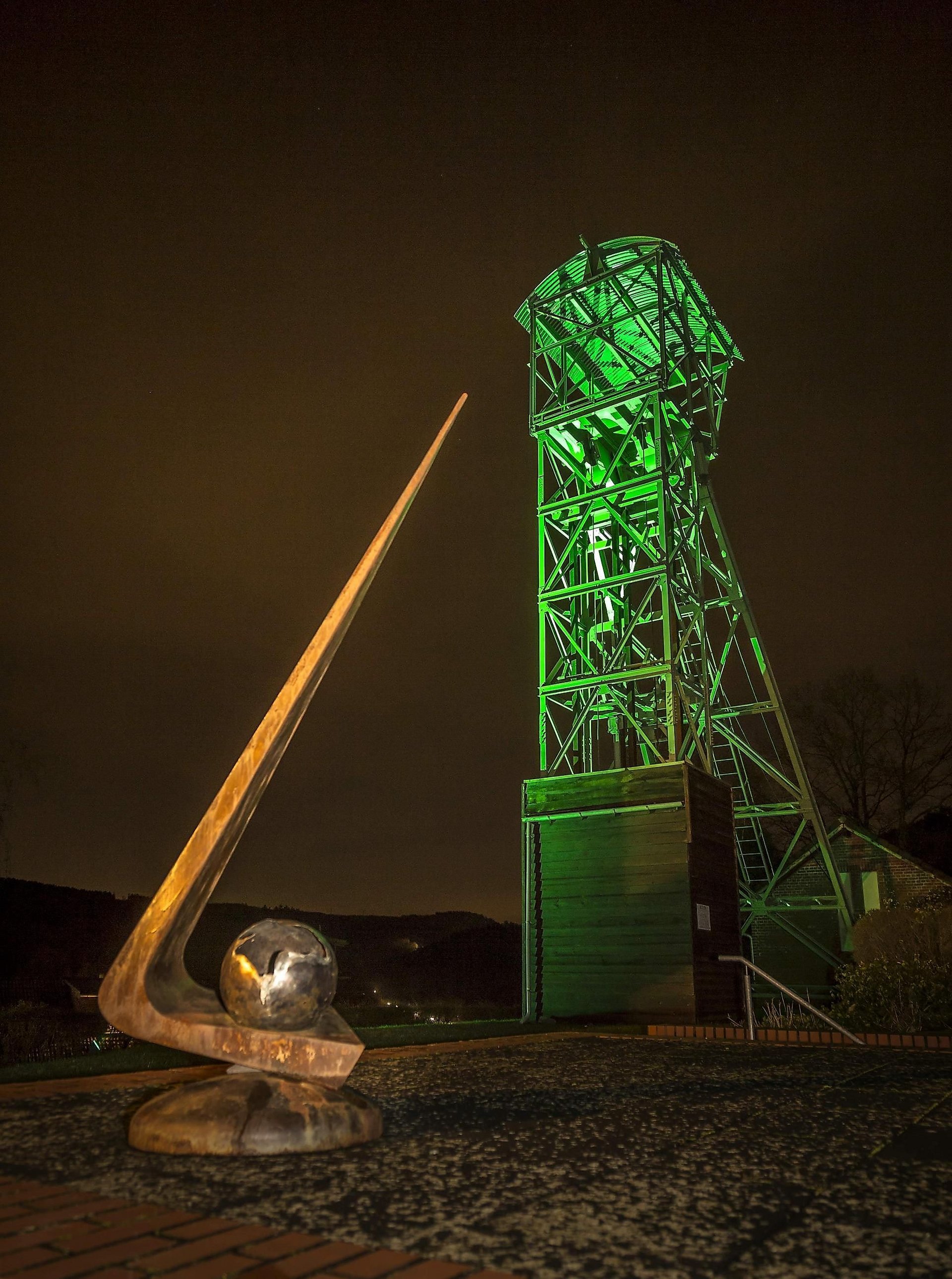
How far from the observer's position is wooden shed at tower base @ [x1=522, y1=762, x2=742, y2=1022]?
11578 millimetres

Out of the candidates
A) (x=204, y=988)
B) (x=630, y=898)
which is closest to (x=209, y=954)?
(x=630, y=898)

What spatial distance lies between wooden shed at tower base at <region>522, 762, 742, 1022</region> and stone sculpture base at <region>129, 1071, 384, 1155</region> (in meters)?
8.66

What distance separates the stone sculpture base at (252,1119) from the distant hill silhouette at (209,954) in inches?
653

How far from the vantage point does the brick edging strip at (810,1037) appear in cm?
829

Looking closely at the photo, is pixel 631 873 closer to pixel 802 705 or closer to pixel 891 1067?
pixel 891 1067

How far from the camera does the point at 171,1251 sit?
2211mm

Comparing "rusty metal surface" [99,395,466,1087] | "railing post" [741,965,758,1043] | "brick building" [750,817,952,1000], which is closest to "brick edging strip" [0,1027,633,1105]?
"rusty metal surface" [99,395,466,1087]

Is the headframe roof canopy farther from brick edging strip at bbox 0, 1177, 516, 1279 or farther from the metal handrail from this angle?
brick edging strip at bbox 0, 1177, 516, 1279

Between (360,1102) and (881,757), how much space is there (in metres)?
28.8

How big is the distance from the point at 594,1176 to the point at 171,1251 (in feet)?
4.78

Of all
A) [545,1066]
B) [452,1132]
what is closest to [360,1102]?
[452,1132]

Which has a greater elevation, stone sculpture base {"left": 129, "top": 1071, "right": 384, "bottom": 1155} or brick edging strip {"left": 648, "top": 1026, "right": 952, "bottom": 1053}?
stone sculpture base {"left": 129, "top": 1071, "right": 384, "bottom": 1155}

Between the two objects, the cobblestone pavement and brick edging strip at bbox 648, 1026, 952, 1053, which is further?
brick edging strip at bbox 648, 1026, 952, 1053

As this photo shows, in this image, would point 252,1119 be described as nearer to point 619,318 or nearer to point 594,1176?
point 594,1176
